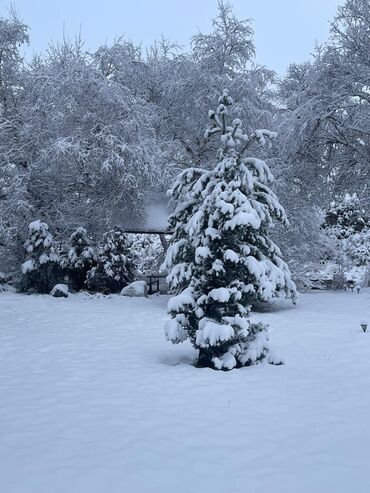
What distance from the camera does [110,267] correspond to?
63.3 ft

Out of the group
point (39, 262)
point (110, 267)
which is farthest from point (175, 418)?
point (39, 262)

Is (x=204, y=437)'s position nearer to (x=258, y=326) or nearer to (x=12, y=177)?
(x=258, y=326)

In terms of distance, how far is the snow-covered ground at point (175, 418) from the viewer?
4402mm

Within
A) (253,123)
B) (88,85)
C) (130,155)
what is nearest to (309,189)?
(253,123)

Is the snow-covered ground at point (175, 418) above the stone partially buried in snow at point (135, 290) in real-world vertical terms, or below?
below

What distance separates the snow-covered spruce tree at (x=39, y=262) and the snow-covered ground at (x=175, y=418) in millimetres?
8030

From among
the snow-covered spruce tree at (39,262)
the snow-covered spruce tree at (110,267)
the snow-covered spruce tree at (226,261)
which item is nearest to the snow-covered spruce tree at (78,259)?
the snow-covered spruce tree at (110,267)

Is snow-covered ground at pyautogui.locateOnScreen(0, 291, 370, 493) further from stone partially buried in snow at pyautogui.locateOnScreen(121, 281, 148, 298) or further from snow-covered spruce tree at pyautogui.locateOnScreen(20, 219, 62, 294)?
snow-covered spruce tree at pyautogui.locateOnScreen(20, 219, 62, 294)

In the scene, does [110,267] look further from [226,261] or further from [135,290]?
[226,261]

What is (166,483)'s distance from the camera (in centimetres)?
430

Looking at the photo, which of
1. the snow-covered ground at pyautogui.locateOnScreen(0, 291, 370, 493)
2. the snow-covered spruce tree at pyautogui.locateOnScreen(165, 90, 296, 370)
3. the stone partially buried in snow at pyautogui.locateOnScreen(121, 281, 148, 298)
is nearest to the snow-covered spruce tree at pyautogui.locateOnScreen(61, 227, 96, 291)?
the stone partially buried in snow at pyautogui.locateOnScreen(121, 281, 148, 298)

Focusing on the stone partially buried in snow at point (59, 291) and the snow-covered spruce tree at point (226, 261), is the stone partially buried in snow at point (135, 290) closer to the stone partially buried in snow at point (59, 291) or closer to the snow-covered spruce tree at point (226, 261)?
the stone partially buried in snow at point (59, 291)

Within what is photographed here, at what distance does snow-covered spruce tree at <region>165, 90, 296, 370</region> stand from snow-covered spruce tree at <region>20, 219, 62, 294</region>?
433 inches

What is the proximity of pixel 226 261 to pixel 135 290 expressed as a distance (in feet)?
35.1
